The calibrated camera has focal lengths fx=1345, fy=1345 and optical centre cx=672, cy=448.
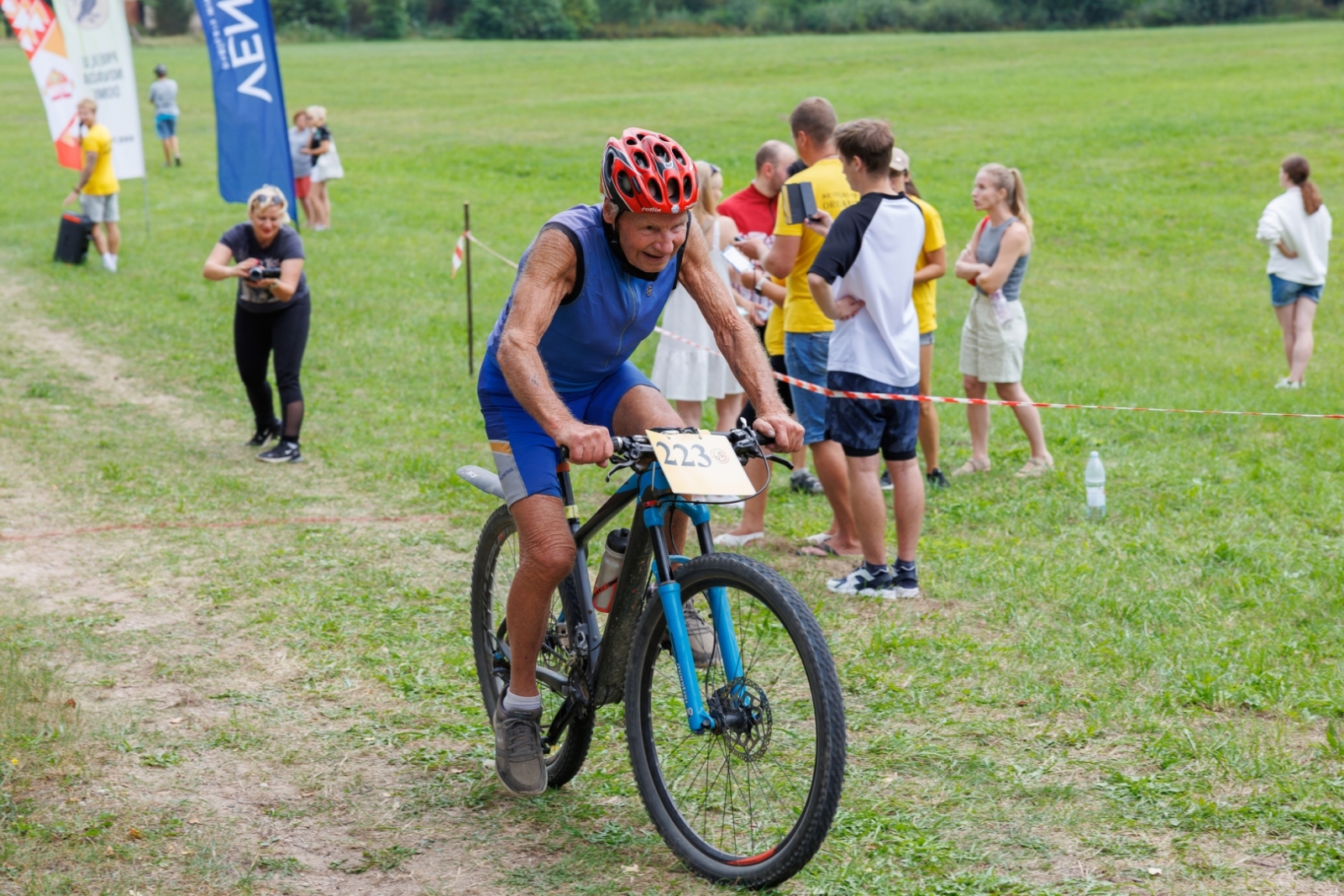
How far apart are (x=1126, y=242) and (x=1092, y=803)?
17418 millimetres

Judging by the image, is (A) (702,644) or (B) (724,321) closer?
(A) (702,644)

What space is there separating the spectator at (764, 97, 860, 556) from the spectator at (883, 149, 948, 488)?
0.36 metres

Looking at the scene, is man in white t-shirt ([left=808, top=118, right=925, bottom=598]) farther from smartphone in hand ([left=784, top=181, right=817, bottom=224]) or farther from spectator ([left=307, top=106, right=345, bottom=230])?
spectator ([left=307, top=106, right=345, bottom=230])

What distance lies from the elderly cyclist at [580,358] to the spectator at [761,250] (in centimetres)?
299

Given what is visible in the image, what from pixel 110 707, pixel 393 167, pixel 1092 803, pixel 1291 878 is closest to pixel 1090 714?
pixel 1092 803

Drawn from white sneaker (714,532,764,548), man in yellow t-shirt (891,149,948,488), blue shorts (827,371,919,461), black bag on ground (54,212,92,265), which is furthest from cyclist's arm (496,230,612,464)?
black bag on ground (54,212,92,265)

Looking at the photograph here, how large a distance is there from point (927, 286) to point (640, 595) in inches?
166

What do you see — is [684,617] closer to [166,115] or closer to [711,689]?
[711,689]

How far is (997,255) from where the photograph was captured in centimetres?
855

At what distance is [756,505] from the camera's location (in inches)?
281

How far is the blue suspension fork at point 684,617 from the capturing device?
3.54m

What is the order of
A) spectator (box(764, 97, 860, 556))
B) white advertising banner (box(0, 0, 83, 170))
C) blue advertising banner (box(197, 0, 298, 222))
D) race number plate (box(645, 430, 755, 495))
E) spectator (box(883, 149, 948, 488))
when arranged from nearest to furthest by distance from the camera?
1. race number plate (box(645, 430, 755, 495))
2. spectator (box(764, 97, 860, 556))
3. spectator (box(883, 149, 948, 488))
4. blue advertising banner (box(197, 0, 298, 222))
5. white advertising banner (box(0, 0, 83, 170))

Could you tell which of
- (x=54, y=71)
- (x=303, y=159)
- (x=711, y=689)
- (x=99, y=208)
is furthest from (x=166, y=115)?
(x=711, y=689)

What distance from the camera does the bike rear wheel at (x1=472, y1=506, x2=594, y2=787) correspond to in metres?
4.20
